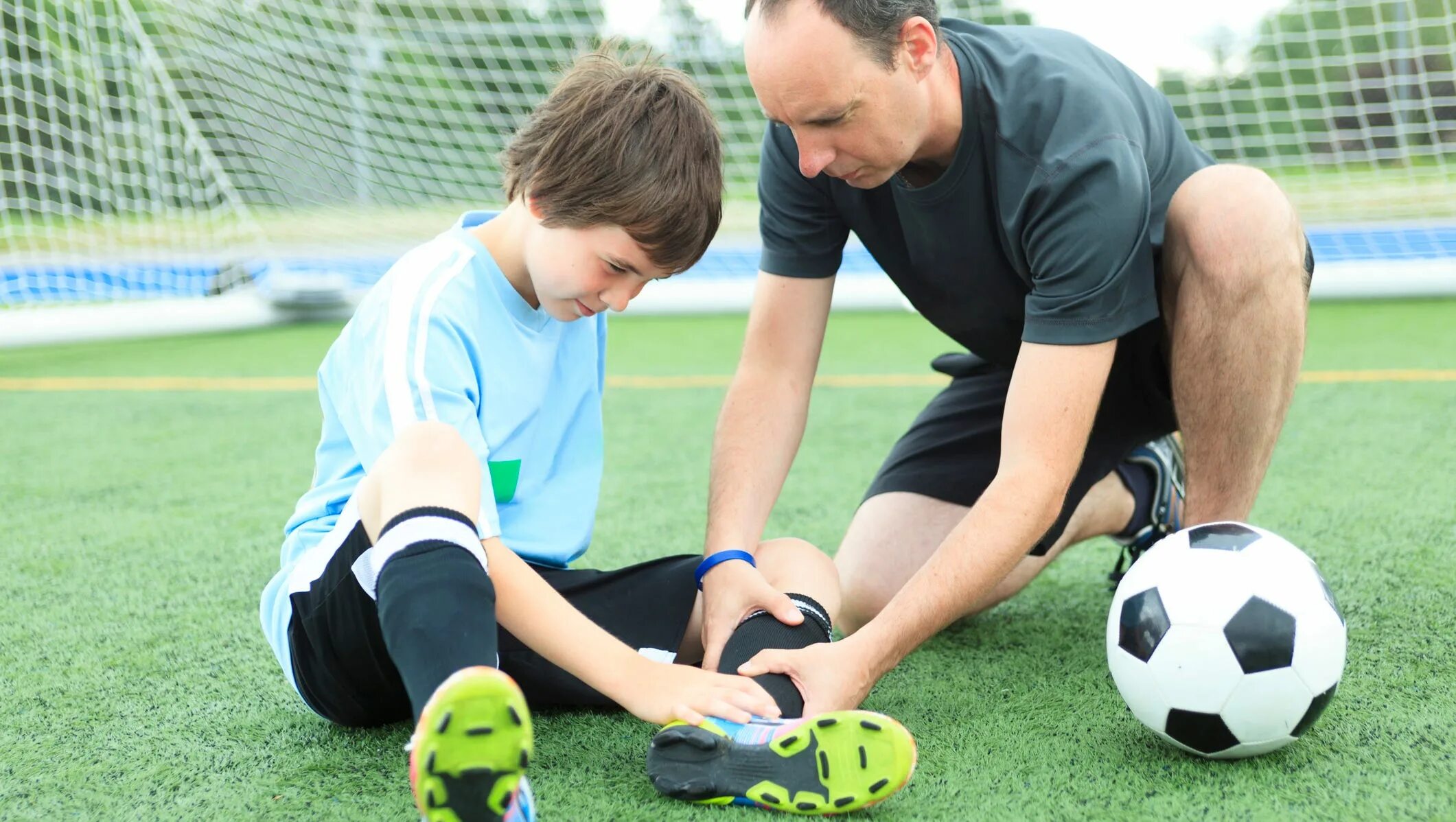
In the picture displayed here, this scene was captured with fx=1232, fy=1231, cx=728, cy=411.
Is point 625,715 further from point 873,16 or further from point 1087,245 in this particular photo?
point 873,16

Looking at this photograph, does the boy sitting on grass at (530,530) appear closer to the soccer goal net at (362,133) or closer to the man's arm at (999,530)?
the man's arm at (999,530)

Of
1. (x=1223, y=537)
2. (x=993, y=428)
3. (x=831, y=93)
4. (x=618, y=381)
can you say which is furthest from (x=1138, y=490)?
(x=618, y=381)

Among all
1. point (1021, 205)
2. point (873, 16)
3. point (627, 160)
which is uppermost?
point (873, 16)

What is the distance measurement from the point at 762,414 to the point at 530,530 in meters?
0.45

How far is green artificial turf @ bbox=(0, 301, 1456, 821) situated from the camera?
4.41 feet

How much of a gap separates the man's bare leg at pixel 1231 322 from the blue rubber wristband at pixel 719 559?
2.43 ft

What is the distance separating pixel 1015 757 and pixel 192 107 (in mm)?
5971

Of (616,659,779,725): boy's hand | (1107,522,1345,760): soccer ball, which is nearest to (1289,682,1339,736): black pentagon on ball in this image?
(1107,522,1345,760): soccer ball

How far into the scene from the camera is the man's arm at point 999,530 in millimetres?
1448

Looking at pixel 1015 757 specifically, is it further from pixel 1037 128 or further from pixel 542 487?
pixel 1037 128

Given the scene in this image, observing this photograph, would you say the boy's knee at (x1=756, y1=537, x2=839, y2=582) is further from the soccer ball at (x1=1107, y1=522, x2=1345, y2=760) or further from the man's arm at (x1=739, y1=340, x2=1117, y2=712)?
the soccer ball at (x1=1107, y1=522, x2=1345, y2=760)

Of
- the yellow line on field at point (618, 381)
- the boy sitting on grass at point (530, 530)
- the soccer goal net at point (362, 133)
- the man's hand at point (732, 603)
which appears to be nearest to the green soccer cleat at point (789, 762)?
the boy sitting on grass at point (530, 530)

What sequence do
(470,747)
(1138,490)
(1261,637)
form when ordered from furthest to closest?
(1138,490) < (1261,637) < (470,747)

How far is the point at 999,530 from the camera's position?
1.52 m
